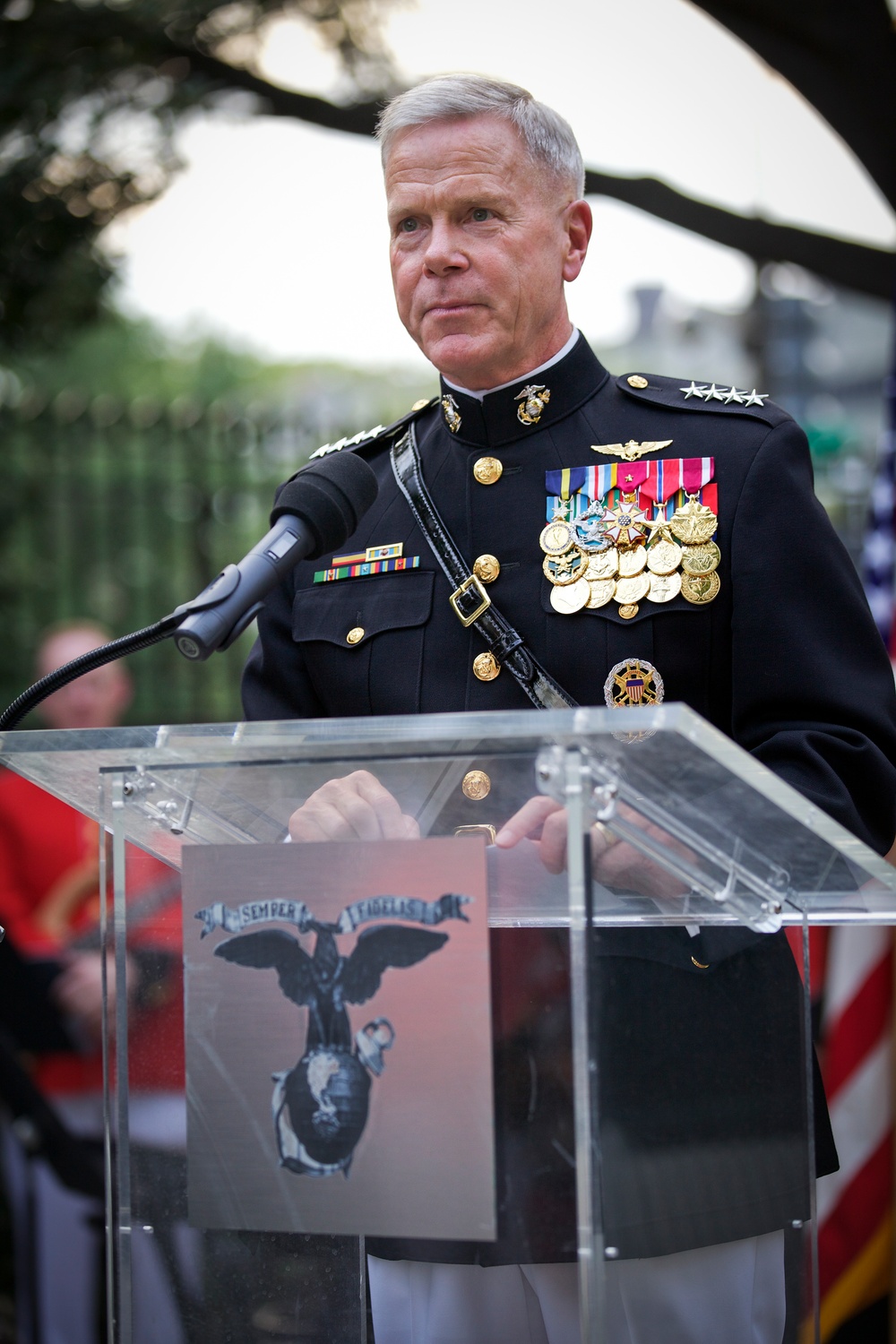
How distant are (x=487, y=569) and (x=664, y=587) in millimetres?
256

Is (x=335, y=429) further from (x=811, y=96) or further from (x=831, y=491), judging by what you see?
(x=811, y=96)

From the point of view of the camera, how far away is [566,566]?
185cm

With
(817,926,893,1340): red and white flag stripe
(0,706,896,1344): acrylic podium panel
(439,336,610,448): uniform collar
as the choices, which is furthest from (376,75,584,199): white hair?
(817,926,893,1340): red and white flag stripe

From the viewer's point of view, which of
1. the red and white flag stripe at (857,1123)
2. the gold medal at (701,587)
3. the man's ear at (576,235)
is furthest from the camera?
the red and white flag stripe at (857,1123)

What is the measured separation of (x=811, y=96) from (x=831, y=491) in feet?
9.83

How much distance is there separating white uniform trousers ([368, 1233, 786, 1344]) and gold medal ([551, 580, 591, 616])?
0.78 meters

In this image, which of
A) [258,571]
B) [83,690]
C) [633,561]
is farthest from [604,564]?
[83,690]

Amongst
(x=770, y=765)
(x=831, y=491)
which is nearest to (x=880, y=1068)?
(x=770, y=765)

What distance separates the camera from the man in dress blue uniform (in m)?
1.32

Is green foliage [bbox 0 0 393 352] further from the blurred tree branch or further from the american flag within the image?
the american flag

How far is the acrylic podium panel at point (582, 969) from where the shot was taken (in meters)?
1.16

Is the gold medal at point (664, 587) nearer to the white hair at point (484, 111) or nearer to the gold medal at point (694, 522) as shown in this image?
the gold medal at point (694, 522)

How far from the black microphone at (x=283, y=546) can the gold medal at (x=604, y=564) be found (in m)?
0.36

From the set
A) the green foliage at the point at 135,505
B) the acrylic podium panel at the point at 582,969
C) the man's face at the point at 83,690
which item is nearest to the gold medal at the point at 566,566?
the acrylic podium panel at the point at 582,969
